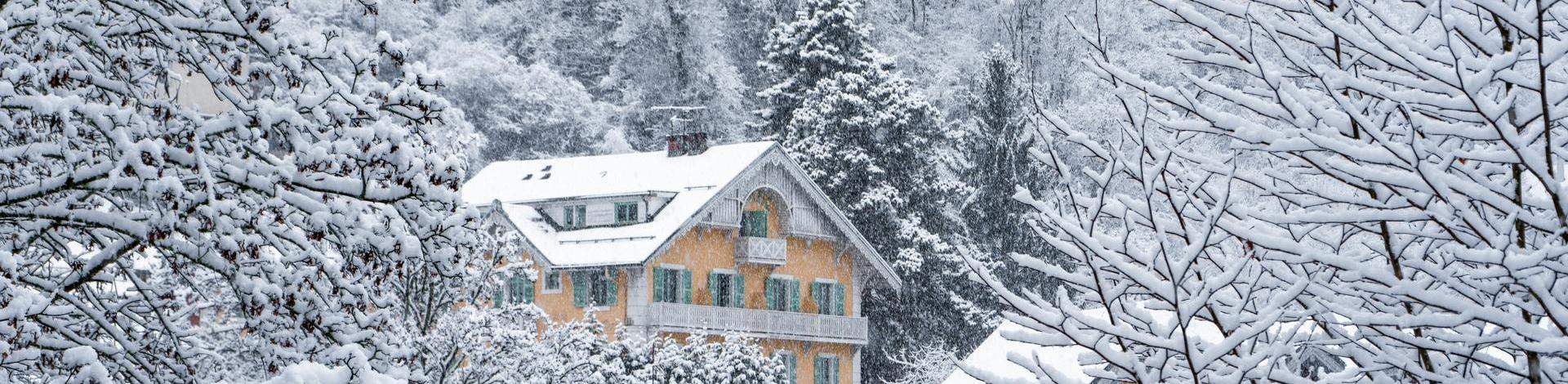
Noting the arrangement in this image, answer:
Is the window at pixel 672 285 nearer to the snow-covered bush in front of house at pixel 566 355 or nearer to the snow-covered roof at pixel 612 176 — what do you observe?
the snow-covered roof at pixel 612 176

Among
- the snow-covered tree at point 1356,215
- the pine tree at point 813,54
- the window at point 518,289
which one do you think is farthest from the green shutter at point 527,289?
the snow-covered tree at point 1356,215

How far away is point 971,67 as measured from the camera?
56.2 meters

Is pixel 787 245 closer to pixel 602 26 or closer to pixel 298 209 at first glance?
pixel 602 26

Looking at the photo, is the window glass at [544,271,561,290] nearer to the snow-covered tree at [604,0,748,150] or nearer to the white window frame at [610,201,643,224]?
the white window frame at [610,201,643,224]

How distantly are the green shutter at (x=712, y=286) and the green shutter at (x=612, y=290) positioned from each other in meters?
2.61

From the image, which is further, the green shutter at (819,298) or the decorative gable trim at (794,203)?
the green shutter at (819,298)

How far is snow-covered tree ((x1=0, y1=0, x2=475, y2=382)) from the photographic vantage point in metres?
7.07

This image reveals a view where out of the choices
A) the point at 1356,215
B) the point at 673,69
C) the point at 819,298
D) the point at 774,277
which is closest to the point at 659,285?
the point at 774,277

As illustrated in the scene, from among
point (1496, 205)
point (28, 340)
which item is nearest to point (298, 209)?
point (28, 340)

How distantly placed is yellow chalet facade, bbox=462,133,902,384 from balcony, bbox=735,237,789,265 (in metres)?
0.03

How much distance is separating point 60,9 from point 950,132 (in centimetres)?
4417

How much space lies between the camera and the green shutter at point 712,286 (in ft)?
130

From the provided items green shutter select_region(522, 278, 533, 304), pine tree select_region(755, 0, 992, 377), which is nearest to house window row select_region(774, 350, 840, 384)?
pine tree select_region(755, 0, 992, 377)

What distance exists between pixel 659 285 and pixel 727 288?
8.24 feet
